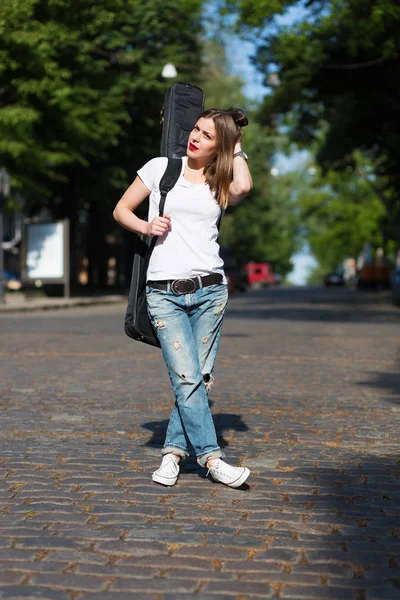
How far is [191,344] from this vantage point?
518 centimetres

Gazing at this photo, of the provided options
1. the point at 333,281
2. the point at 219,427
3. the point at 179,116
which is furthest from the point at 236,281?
the point at 179,116

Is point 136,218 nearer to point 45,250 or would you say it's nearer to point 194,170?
point 194,170

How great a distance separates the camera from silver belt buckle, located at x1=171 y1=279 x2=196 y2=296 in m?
5.09

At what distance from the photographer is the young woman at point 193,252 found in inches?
200

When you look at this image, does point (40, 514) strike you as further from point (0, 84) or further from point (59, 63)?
point (59, 63)

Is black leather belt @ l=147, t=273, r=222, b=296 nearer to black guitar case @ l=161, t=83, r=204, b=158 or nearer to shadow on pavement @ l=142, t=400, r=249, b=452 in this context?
black guitar case @ l=161, t=83, r=204, b=158

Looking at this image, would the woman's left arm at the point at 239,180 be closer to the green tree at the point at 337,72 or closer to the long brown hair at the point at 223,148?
the long brown hair at the point at 223,148

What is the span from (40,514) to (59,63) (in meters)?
28.4

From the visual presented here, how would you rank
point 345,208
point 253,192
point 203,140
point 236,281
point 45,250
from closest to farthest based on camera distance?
point 203,140 → point 45,250 → point 253,192 → point 236,281 → point 345,208

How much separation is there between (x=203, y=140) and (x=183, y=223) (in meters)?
0.40

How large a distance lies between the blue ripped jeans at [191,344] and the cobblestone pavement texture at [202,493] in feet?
0.97

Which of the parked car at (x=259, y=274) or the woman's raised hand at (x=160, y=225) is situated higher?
the woman's raised hand at (x=160, y=225)

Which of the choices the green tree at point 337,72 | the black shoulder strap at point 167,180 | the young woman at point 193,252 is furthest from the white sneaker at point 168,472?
the green tree at point 337,72

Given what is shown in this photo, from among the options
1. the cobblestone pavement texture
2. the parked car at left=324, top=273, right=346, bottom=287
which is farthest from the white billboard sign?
the parked car at left=324, top=273, right=346, bottom=287
